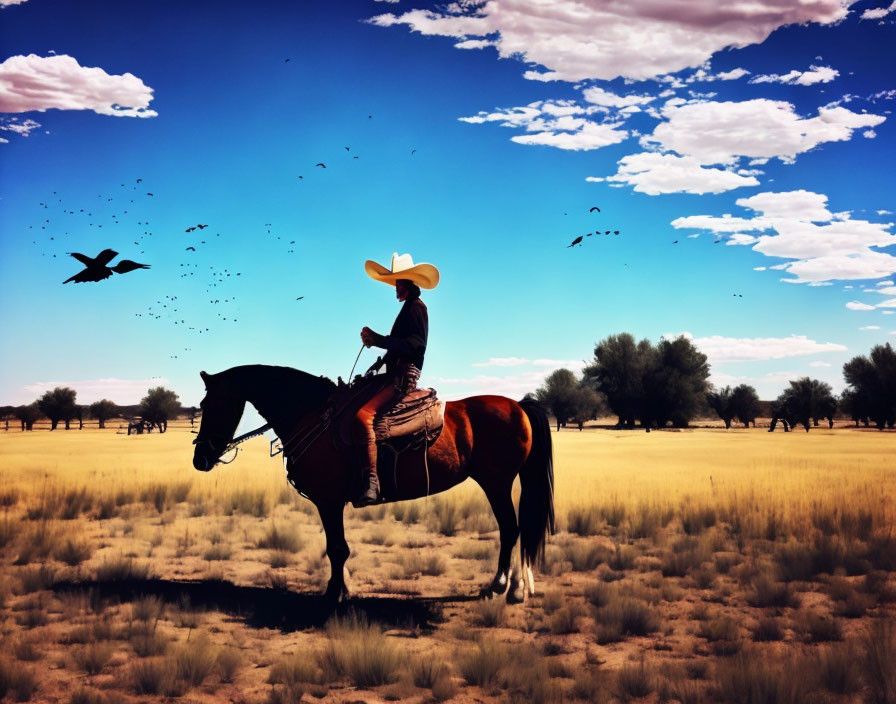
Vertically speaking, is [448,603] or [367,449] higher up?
[367,449]

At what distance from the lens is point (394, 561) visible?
428 inches

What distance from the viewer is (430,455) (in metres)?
8.30

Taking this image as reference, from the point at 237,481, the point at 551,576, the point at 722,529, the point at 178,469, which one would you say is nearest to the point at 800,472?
the point at 722,529

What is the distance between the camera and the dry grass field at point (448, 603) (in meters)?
5.99

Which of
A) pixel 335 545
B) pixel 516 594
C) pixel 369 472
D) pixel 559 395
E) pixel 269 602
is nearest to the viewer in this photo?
pixel 369 472

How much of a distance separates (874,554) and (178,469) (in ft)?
66.5

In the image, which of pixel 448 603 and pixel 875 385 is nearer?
pixel 448 603

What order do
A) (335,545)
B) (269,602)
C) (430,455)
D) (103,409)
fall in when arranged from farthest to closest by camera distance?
(103,409)
(269,602)
(430,455)
(335,545)

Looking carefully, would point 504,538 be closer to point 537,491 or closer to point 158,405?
point 537,491

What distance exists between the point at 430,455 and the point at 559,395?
281 ft

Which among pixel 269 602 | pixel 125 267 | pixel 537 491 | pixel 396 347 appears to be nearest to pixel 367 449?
pixel 396 347

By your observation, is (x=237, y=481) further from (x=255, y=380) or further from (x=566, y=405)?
(x=566, y=405)

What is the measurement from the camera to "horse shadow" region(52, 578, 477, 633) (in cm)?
784

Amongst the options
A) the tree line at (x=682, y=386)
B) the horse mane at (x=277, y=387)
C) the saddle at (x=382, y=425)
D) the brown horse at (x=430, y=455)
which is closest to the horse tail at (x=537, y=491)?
the brown horse at (x=430, y=455)
